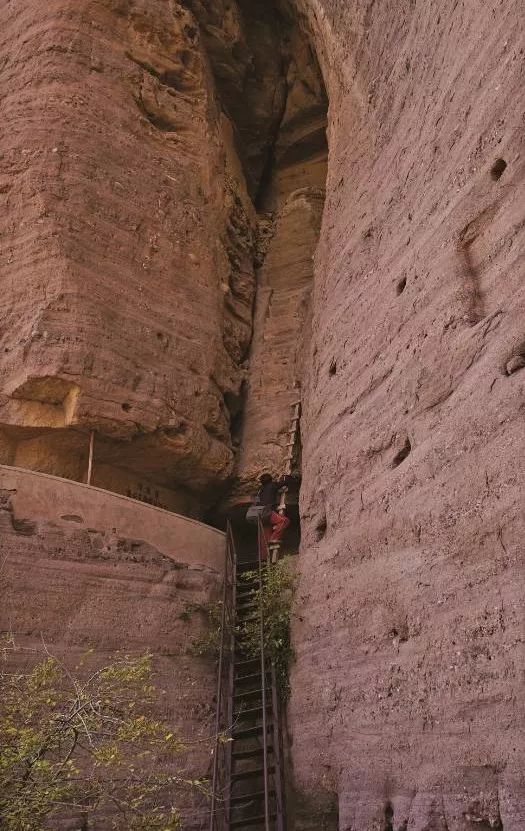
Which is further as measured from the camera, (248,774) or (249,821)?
(248,774)

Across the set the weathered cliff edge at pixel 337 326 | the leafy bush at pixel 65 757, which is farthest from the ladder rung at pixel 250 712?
the leafy bush at pixel 65 757

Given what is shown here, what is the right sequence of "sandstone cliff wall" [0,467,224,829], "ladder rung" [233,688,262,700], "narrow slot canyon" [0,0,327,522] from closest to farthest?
"sandstone cliff wall" [0,467,224,829] → "ladder rung" [233,688,262,700] → "narrow slot canyon" [0,0,327,522]

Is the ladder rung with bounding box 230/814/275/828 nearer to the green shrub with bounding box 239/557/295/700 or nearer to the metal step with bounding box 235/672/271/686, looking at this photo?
the green shrub with bounding box 239/557/295/700

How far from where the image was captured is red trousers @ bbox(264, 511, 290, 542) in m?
8.95

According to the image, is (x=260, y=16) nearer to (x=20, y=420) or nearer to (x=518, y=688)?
(x=20, y=420)

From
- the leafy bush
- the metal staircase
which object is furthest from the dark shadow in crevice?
the metal staircase

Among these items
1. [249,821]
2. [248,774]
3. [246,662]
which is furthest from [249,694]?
[249,821]

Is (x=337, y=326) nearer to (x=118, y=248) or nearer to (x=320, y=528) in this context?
(x=320, y=528)

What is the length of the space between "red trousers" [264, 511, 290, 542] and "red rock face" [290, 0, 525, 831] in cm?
118

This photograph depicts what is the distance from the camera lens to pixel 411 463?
5.68 metres

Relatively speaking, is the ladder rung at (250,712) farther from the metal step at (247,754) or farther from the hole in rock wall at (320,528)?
the hole in rock wall at (320,528)

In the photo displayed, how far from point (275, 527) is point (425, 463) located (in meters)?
3.81

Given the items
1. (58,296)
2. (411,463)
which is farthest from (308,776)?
(58,296)

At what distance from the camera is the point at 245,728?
716cm
